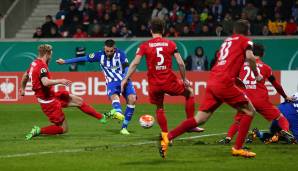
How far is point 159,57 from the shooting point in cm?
1210

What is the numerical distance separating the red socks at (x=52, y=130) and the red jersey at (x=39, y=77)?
1.83 ft

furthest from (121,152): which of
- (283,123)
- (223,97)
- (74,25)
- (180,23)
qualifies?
(74,25)

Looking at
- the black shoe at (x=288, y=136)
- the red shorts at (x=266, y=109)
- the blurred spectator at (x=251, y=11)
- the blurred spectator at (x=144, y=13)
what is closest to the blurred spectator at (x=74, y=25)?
the blurred spectator at (x=144, y=13)

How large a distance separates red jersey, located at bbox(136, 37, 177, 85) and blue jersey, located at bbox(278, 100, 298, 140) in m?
2.06

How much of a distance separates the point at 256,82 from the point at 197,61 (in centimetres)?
1350

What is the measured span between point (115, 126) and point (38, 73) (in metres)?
3.72

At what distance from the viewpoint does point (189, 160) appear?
34.2 feet

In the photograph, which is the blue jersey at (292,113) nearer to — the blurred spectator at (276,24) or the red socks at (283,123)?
the red socks at (283,123)

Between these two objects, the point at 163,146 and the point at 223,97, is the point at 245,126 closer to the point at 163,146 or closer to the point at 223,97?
the point at 223,97

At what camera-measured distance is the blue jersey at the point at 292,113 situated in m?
12.4

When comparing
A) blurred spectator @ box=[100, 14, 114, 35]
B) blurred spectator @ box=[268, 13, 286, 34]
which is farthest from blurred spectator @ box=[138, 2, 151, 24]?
blurred spectator @ box=[268, 13, 286, 34]

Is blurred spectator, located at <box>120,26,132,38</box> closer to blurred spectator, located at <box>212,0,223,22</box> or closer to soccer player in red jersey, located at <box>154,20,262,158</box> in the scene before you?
blurred spectator, located at <box>212,0,223,22</box>

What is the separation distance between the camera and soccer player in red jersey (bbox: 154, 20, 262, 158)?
411 inches

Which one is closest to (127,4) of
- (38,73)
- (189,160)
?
(38,73)
